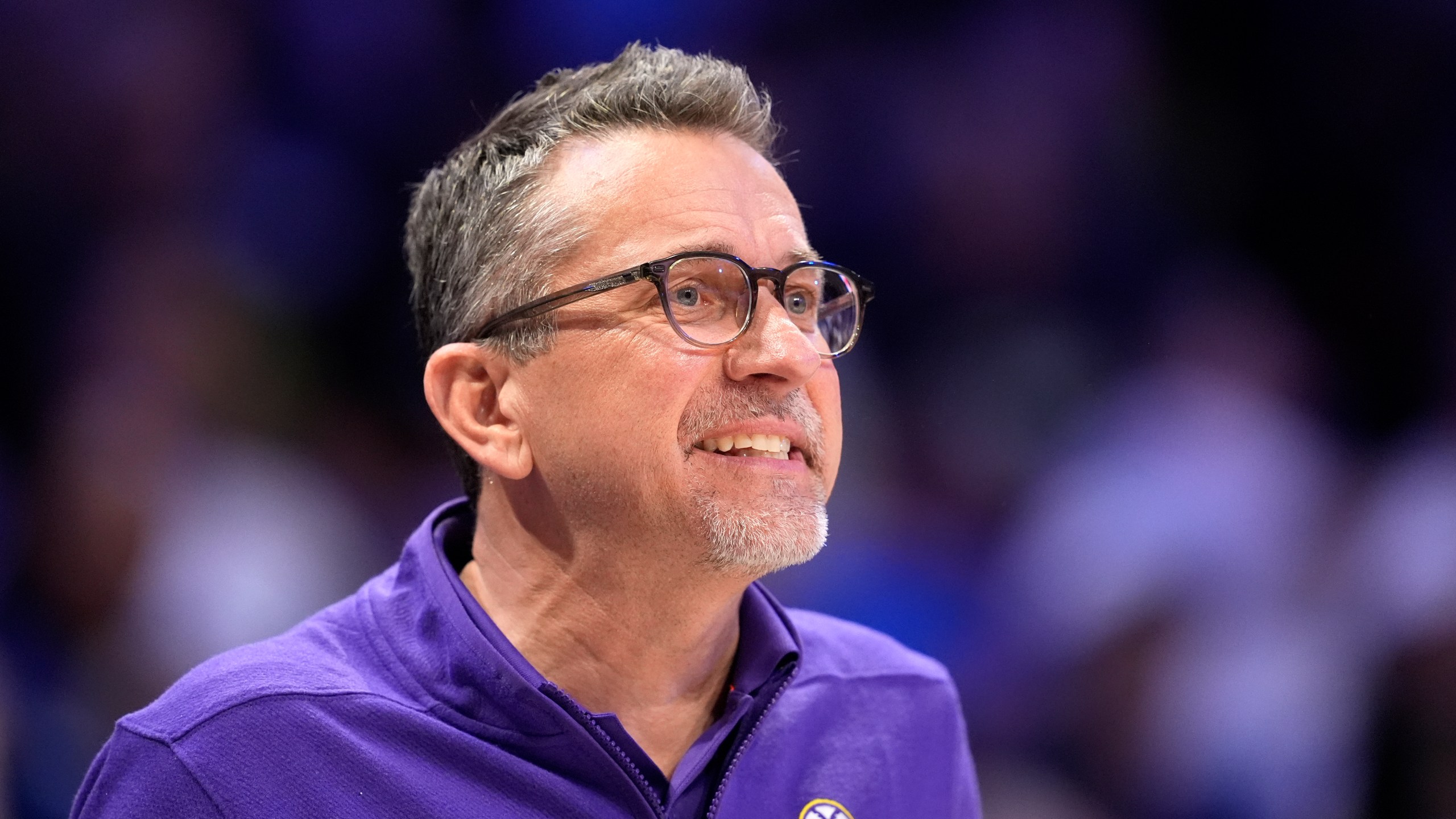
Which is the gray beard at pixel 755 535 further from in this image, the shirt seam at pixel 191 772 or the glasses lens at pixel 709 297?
the shirt seam at pixel 191 772

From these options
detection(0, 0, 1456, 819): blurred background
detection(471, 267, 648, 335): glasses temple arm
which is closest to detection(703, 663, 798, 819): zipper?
detection(471, 267, 648, 335): glasses temple arm

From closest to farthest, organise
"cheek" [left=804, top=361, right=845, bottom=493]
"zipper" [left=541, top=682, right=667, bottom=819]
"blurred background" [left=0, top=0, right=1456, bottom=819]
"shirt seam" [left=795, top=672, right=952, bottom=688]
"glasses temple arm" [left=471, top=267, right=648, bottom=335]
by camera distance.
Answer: "zipper" [left=541, top=682, right=667, bottom=819], "glasses temple arm" [left=471, top=267, right=648, bottom=335], "cheek" [left=804, top=361, right=845, bottom=493], "shirt seam" [left=795, top=672, right=952, bottom=688], "blurred background" [left=0, top=0, right=1456, bottom=819]

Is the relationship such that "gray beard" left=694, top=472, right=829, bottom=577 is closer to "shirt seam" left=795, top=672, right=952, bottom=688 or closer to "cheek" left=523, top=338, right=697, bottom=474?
"cheek" left=523, top=338, right=697, bottom=474

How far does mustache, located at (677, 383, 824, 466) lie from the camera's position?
67.8 inches

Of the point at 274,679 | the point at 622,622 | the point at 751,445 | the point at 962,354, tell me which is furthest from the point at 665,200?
the point at 962,354

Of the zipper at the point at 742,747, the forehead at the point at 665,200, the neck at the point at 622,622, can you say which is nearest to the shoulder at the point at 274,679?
the neck at the point at 622,622

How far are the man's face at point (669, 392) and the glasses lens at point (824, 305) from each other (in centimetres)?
6

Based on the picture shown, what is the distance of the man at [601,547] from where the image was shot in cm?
164

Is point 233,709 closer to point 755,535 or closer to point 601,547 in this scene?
point 601,547

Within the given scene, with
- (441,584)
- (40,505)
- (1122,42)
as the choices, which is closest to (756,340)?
(441,584)

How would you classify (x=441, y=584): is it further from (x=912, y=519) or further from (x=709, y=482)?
(x=912, y=519)

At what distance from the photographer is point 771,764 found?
1.87 metres

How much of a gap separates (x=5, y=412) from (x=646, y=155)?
6.67 feet

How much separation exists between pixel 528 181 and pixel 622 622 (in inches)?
29.1
